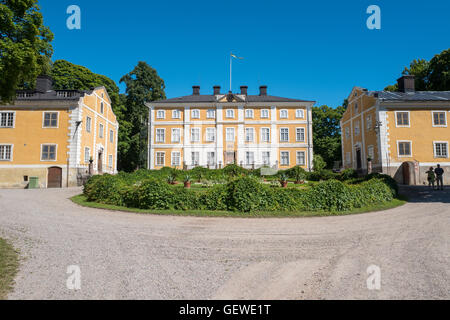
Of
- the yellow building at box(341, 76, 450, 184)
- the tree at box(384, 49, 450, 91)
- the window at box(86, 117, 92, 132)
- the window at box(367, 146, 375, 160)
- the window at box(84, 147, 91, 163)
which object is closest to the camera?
the yellow building at box(341, 76, 450, 184)

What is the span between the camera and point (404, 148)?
2522 centimetres

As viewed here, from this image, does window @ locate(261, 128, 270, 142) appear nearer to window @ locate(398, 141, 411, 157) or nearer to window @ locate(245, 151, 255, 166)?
window @ locate(245, 151, 255, 166)

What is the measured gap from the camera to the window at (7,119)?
2397 cm

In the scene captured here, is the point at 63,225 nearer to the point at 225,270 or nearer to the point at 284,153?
the point at 225,270

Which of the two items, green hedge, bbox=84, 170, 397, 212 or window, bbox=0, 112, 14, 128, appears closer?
green hedge, bbox=84, 170, 397, 212

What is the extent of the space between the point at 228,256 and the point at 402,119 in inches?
1065

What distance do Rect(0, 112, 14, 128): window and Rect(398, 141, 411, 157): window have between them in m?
35.6

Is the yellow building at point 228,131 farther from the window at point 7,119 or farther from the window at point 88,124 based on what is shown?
the window at point 7,119

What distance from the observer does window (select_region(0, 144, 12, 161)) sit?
77.7 ft

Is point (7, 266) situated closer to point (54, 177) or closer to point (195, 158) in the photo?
point (54, 177)

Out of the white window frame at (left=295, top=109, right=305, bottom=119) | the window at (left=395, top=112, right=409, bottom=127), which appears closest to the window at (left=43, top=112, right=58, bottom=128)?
the white window frame at (left=295, top=109, right=305, bottom=119)

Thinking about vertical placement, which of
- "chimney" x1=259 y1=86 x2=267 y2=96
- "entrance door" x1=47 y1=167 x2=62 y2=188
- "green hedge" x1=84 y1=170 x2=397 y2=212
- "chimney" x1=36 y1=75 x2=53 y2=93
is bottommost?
"green hedge" x1=84 y1=170 x2=397 y2=212

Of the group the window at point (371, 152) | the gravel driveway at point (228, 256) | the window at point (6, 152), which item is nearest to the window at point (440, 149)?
the window at point (371, 152)

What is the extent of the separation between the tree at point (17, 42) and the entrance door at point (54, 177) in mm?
14904
